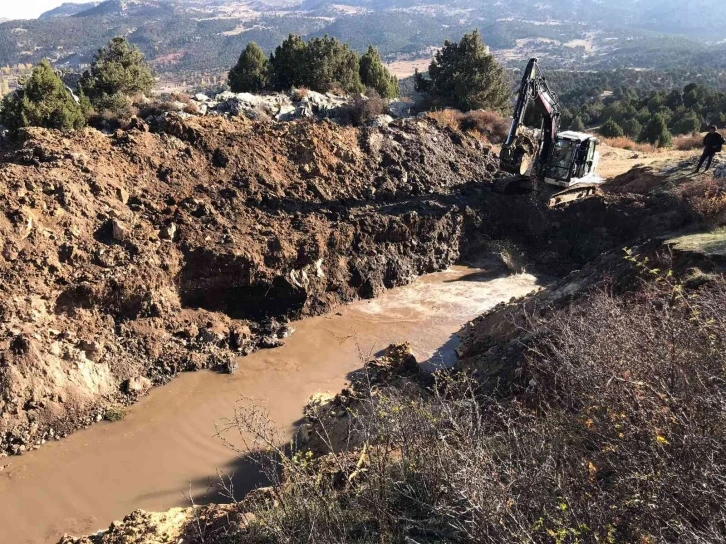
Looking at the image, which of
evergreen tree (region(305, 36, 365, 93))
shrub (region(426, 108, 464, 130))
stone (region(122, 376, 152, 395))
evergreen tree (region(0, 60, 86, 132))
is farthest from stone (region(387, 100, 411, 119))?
stone (region(122, 376, 152, 395))

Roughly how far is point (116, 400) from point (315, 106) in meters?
14.1

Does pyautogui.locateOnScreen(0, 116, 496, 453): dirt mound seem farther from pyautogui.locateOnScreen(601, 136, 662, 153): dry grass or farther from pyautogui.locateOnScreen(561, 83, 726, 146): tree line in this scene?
pyautogui.locateOnScreen(561, 83, 726, 146): tree line

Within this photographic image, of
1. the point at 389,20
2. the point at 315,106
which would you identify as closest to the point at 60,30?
the point at 389,20

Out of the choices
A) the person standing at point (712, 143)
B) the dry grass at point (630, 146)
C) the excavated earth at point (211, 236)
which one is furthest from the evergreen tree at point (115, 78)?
the dry grass at point (630, 146)

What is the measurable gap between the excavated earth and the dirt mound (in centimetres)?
3

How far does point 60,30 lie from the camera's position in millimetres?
144000

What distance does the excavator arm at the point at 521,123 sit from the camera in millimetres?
14789

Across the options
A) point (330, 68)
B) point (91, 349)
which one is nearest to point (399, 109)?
point (330, 68)

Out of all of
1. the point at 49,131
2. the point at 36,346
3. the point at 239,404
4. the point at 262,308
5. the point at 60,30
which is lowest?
the point at 239,404

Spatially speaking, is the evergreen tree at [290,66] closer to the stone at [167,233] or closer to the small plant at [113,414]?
the stone at [167,233]

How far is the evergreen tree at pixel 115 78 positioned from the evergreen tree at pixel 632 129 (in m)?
29.3

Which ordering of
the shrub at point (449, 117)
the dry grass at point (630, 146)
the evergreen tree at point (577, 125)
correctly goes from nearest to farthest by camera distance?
the shrub at point (449, 117), the dry grass at point (630, 146), the evergreen tree at point (577, 125)

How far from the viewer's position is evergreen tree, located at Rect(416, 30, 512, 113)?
26516 millimetres

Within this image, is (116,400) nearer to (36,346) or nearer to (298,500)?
(36,346)
